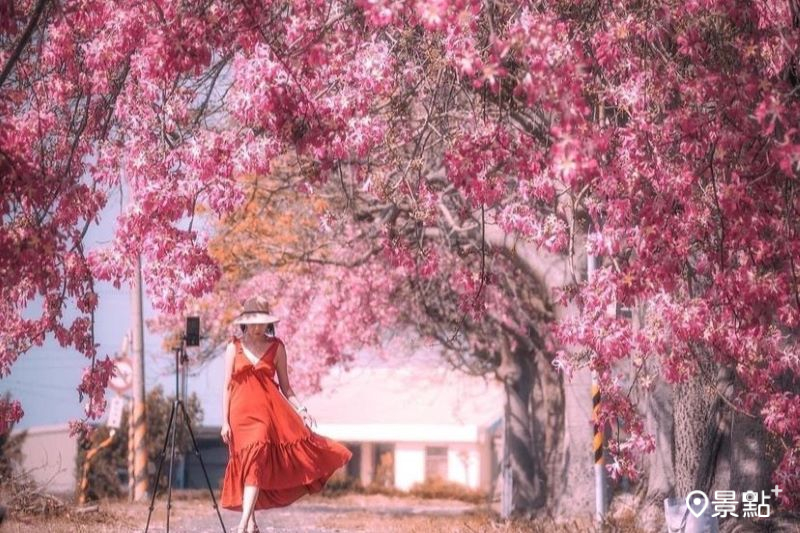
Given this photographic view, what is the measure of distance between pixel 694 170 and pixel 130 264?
441cm

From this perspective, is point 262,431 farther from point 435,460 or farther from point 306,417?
point 435,460

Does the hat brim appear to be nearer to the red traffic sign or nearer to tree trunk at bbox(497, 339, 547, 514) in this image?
the red traffic sign

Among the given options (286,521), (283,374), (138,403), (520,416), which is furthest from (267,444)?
(520,416)

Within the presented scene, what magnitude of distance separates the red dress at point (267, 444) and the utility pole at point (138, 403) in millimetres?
14601

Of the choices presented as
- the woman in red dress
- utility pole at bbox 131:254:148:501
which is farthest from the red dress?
utility pole at bbox 131:254:148:501

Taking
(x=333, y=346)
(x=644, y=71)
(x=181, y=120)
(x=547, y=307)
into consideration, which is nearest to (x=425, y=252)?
(x=181, y=120)

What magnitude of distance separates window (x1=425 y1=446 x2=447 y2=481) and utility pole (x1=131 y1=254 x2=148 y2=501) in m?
28.4

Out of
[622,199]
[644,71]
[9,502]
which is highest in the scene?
[644,71]

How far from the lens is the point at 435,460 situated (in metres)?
56.0

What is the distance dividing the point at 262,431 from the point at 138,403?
53.4 feet

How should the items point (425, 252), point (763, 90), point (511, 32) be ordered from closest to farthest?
point (511, 32), point (763, 90), point (425, 252)

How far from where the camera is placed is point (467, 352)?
3472 centimetres

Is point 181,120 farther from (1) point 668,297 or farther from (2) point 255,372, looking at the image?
(1) point 668,297

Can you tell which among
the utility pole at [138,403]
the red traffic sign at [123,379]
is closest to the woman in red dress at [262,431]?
the utility pole at [138,403]
